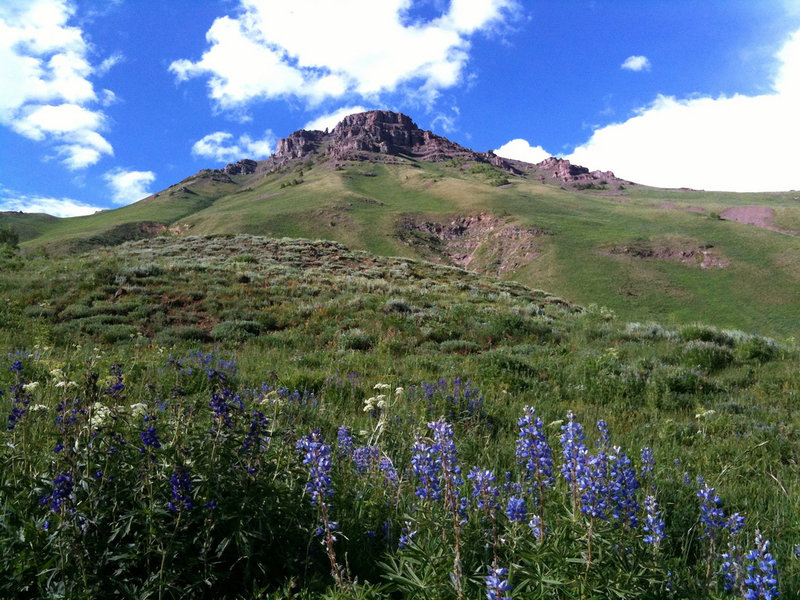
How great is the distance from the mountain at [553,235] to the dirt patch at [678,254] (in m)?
0.19

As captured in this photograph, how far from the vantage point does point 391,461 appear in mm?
3145

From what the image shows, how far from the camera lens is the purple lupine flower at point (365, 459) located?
342 centimetres

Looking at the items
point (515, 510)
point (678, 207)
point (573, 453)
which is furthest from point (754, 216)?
point (515, 510)

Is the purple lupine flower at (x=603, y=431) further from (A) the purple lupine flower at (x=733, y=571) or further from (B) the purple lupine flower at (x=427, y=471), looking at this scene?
(B) the purple lupine flower at (x=427, y=471)

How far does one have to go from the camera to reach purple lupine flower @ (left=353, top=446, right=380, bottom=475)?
342 centimetres

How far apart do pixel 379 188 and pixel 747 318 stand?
90.2 metres

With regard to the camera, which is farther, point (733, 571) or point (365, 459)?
point (365, 459)

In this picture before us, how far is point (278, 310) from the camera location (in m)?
14.7

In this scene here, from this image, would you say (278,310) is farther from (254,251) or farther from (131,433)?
(254,251)

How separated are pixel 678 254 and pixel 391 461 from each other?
184 ft

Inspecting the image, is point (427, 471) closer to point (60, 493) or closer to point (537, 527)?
point (537, 527)

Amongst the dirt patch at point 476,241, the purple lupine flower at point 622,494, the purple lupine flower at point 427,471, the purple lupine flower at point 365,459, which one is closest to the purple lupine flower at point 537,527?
the purple lupine flower at point 622,494

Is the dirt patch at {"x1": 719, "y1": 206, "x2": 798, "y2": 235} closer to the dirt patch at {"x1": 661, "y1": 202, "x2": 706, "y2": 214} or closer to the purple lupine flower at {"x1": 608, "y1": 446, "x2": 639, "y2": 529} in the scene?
the dirt patch at {"x1": 661, "y1": 202, "x2": 706, "y2": 214}

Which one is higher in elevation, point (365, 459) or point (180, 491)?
point (180, 491)
